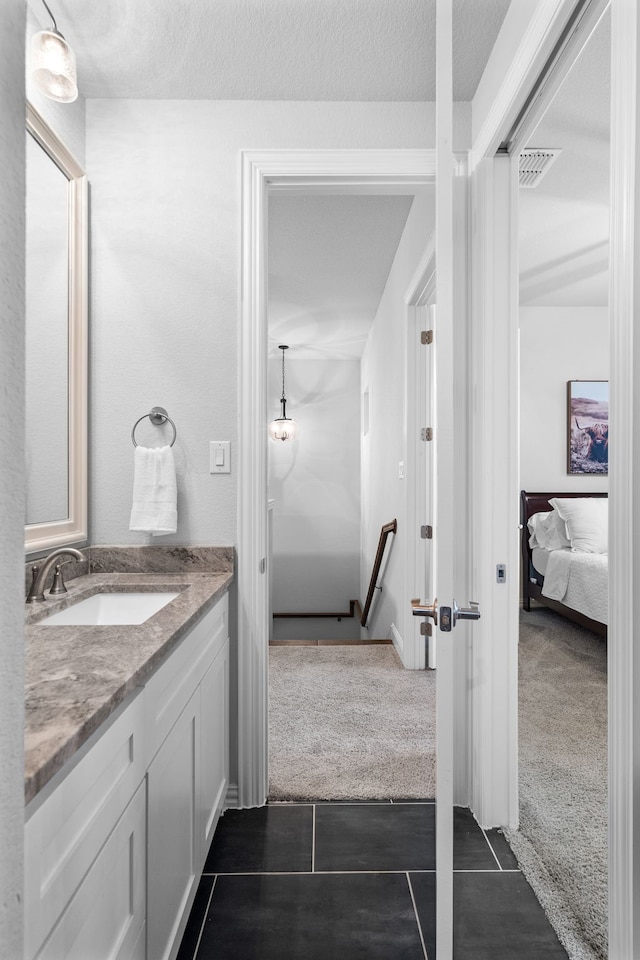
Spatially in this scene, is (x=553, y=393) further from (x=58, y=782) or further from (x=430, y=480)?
(x=58, y=782)

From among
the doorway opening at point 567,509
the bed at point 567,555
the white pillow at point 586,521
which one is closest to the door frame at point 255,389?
the doorway opening at point 567,509

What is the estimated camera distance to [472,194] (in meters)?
1.99

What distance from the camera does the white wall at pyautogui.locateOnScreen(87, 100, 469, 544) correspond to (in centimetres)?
206

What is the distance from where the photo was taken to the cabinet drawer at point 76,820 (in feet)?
2.13

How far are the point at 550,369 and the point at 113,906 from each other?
16.2ft

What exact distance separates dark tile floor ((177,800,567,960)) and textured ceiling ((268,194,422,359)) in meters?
2.45

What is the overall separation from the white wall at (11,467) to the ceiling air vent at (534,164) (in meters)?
2.62

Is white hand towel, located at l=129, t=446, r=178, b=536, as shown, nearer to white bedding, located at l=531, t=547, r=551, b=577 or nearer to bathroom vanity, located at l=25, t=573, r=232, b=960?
bathroom vanity, located at l=25, t=573, r=232, b=960

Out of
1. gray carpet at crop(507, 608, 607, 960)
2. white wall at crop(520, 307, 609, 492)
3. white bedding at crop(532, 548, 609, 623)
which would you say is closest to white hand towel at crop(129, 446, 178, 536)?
gray carpet at crop(507, 608, 607, 960)

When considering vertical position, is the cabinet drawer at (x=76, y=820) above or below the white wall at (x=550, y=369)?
below

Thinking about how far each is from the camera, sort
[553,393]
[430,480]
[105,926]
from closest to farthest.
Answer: [105,926]
[430,480]
[553,393]

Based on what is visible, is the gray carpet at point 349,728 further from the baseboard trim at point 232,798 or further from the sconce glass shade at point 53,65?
the sconce glass shade at point 53,65

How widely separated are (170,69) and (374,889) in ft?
8.55

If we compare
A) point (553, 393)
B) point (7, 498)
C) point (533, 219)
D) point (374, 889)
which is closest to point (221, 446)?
point (374, 889)
